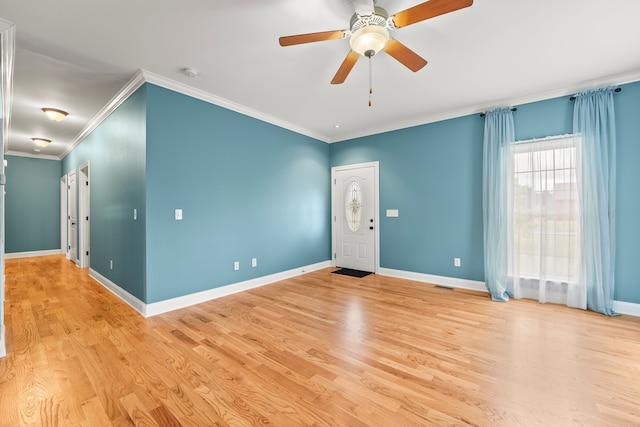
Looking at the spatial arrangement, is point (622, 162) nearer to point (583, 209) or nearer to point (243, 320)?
point (583, 209)

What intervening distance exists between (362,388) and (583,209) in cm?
349

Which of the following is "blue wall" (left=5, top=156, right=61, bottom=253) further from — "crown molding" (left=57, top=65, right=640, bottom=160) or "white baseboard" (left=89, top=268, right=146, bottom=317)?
"white baseboard" (left=89, top=268, right=146, bottom=317)

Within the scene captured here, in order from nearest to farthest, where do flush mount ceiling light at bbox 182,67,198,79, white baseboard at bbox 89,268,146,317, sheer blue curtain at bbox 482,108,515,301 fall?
flush mount ceiling light at bbox 182,67,198,79 → white baseboard at bbox 89,268,146,317 → sheer blue curtain at bbox 482,108,515,301

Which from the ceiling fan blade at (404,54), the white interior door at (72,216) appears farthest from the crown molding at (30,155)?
the ceiling fan blade at (404,54)

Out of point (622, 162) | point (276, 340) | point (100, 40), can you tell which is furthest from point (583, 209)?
point (100, 40)

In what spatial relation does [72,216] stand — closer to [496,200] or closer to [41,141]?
[41,141]

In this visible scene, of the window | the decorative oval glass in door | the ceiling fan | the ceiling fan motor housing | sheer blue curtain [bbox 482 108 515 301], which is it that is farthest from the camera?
the decorative oval glass in door

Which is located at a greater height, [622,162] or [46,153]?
[46,153]

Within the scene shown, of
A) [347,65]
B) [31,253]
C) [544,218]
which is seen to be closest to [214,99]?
[347,65]

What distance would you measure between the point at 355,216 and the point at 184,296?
11.2 ft

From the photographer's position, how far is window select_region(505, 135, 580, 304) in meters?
3.44

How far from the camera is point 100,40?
249cm

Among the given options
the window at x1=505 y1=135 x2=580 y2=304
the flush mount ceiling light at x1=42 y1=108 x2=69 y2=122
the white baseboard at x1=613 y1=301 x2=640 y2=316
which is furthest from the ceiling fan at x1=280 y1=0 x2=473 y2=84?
the flush mount ceiling light at x1=42 y1=108 x2=69 y2=122

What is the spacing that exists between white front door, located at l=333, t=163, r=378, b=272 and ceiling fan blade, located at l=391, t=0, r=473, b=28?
11.4 feet
